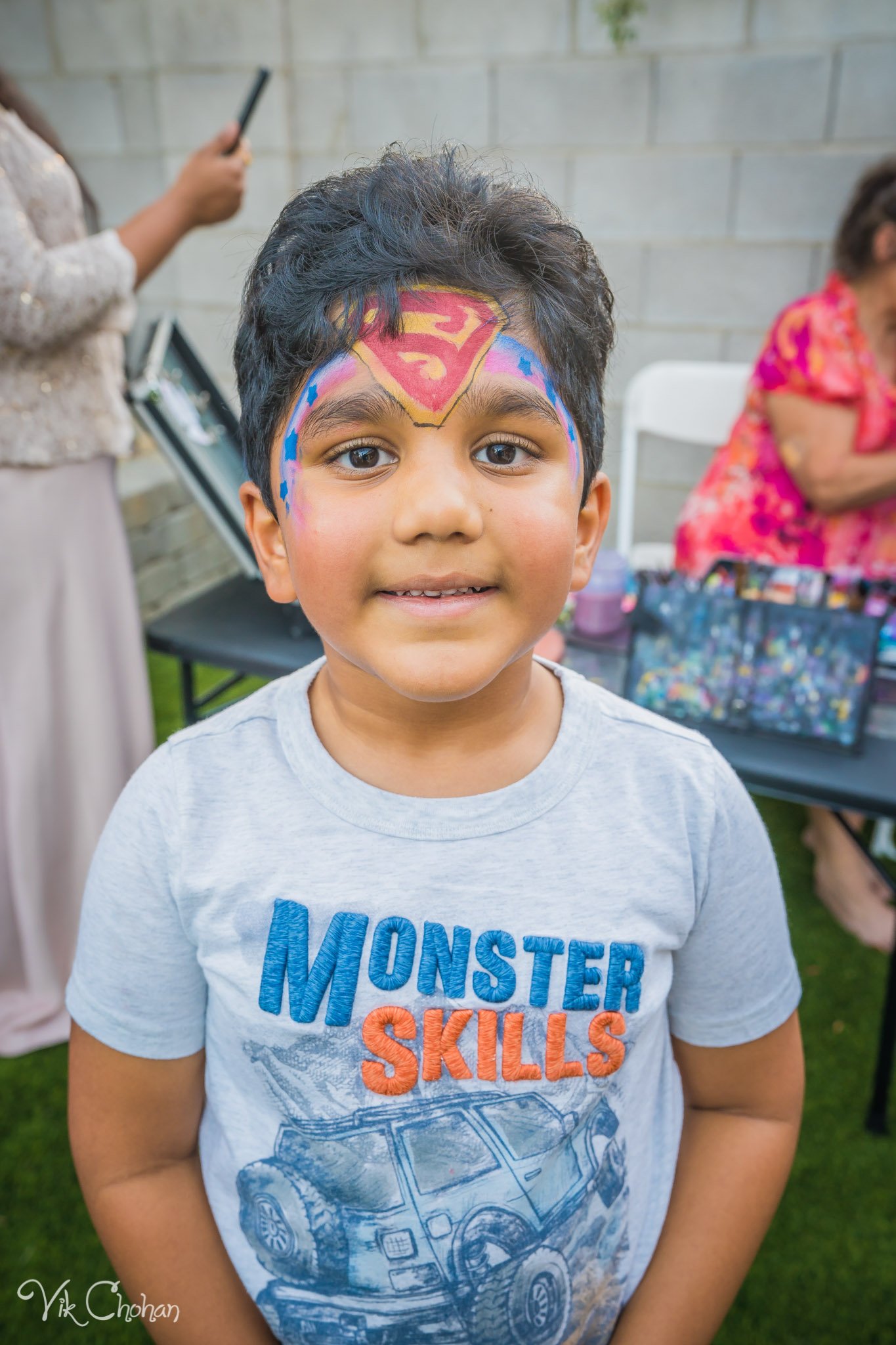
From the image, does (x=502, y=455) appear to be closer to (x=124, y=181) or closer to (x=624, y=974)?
(x=624, y=974)

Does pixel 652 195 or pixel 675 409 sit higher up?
pixel 652 195

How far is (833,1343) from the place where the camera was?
4.68ft

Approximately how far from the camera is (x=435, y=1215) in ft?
2.62

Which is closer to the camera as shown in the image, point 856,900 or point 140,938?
point 140,938

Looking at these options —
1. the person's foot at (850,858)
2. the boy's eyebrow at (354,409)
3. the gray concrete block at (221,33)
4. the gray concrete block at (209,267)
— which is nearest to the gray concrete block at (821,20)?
the gray concrete block at (221,33)

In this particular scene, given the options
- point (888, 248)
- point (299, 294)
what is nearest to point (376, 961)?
point (299, 294)

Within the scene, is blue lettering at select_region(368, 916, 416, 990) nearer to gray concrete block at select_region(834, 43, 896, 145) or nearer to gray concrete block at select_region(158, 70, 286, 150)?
gray concrete block at select_region(834, 43, 896, 145)

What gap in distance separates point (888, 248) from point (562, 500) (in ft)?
5.79

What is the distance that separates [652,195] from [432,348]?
301 cm

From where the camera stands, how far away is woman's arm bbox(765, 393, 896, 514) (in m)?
2.04

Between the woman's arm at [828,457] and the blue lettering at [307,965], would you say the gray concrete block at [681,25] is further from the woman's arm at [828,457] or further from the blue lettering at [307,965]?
the blue lettering at [307,965]

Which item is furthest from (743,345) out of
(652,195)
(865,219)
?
(865,219)

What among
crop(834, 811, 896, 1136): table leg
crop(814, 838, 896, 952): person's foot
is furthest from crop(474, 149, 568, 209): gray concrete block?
crop(834, 811, 896, 1136): table leg

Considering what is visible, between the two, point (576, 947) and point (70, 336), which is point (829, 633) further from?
point (70, 336)
